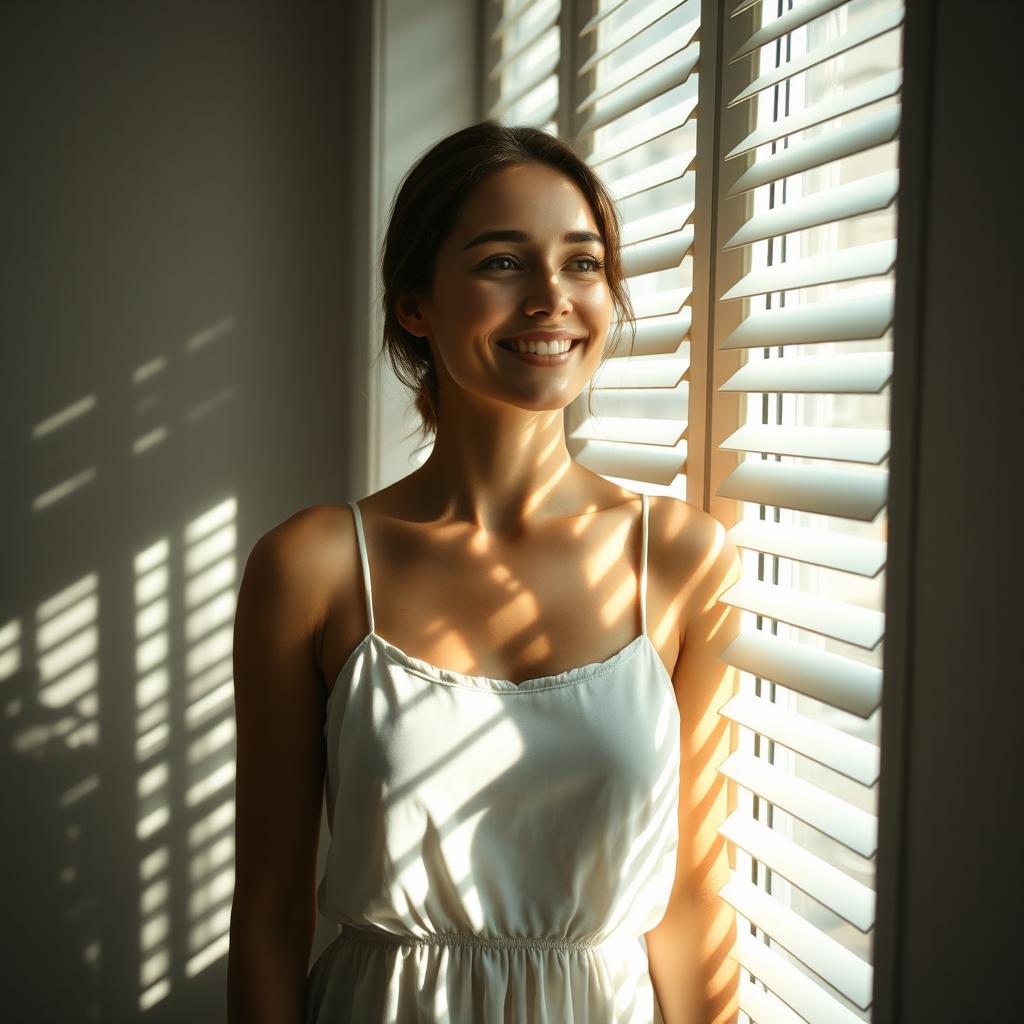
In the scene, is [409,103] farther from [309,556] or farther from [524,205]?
[309,556]

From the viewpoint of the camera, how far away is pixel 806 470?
1.05 meters

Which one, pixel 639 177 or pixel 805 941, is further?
pixel 639 177

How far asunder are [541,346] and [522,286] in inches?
2.8

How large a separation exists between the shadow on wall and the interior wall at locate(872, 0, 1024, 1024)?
1.48m

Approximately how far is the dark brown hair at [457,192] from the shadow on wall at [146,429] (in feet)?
2.73

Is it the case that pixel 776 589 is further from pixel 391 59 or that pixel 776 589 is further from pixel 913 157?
pixel 391 59

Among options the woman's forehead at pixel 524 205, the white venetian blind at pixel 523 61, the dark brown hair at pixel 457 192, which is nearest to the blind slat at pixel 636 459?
the dark brown hair at pixel 457 192

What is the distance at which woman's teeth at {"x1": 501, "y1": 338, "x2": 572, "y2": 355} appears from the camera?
1178mm

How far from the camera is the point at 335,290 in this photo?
2.12m

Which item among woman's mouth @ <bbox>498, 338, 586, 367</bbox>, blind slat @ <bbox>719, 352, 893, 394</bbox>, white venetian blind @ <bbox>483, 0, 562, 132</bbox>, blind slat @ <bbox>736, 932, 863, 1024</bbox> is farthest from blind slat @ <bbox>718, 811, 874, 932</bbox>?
white venetian blind @ <bbox>483, 0, 562, 132</bbox>

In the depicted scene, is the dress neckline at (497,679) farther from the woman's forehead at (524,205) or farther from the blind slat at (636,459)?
the woman's forehead at (524,205)

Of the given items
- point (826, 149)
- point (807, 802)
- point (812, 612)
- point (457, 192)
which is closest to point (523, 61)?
point (457, 192)

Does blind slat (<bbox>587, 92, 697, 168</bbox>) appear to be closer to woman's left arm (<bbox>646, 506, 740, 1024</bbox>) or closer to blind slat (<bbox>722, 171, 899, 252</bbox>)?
blind slat (<bbox>722, 171, 899, 252</bbox>)

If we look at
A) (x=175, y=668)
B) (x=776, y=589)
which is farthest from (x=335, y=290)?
(x=776, y=589)
